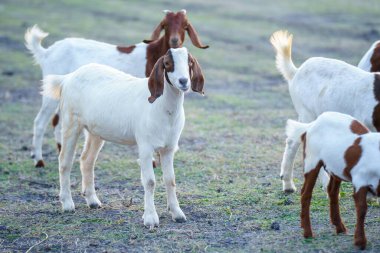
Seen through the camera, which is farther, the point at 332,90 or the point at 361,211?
the point at 332,90

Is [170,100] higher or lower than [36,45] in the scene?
higher

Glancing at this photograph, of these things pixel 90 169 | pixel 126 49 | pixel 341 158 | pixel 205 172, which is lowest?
pixel 205 172

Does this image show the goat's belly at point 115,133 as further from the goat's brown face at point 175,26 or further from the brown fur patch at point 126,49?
the brown fur patch at point 126,49

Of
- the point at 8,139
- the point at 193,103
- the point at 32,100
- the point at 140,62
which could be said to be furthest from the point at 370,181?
the point at 32,100

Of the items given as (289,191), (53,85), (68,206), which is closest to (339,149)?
(289,191)

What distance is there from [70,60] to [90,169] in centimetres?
306

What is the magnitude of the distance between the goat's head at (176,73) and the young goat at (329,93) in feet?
4.28

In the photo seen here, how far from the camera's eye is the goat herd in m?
5.89

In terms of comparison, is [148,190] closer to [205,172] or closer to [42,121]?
[205,172]

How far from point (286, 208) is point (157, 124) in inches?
62.3

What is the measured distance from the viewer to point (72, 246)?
6242 millimetres

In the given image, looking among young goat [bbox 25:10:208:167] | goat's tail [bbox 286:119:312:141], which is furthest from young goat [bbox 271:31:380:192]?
young goat [bbox 25:10:208:167]

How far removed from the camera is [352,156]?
5.78 metres

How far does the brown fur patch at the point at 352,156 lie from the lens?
576cm
